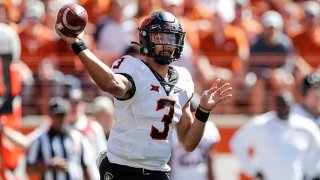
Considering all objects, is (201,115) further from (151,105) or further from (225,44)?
(225,44)

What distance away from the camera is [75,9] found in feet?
21.8

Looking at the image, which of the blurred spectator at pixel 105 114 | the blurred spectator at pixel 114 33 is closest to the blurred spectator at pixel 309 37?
the blurred spectator at pixel 114 33

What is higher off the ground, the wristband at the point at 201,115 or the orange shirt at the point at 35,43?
the wristband at the point at 201,115

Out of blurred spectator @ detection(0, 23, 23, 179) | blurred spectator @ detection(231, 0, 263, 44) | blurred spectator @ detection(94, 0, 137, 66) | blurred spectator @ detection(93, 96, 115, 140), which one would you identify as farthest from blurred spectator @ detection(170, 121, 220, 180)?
blurred spectator @ detection(231, 0, 263, 44)

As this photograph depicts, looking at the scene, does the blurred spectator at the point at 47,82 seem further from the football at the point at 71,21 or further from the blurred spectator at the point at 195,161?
the football at the point at 71,21

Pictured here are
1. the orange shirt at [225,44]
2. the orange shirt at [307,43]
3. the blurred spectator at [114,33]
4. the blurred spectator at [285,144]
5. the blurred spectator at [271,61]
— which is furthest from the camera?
the orange shirt at [307,43]

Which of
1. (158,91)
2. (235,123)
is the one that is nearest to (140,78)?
(158,91)

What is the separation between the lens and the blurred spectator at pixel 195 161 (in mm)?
11266

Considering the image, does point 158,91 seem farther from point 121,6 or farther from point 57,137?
point 121,6

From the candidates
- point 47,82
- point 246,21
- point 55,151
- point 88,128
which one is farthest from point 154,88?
point 246,21

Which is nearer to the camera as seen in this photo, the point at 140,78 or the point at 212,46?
the point at 140,78

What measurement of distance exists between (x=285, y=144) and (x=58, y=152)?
7.54ft

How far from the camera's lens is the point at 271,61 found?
13266mm

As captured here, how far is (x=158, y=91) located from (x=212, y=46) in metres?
6.52
